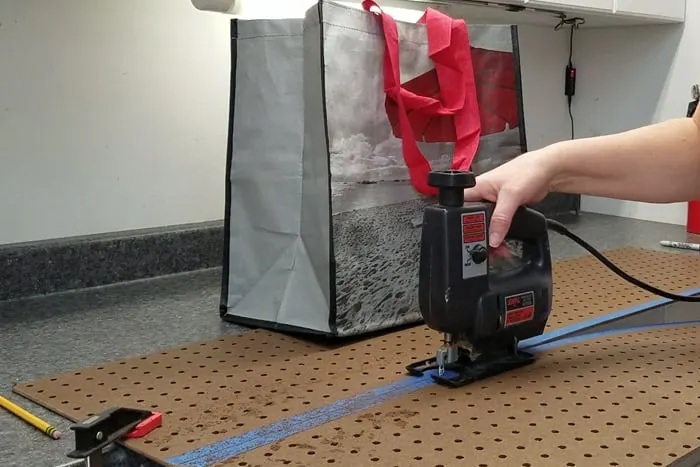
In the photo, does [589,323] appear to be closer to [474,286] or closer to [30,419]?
[474,286]

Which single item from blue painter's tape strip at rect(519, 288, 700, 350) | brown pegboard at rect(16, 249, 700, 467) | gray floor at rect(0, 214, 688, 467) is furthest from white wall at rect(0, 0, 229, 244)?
blue painter's tape strip at rect(519, 288, 700, 350)

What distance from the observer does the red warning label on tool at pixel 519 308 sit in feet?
2.76

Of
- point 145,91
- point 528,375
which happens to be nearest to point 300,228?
point 528,375

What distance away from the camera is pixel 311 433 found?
27.0 inches

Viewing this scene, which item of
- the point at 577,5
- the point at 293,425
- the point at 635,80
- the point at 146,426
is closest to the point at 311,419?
the point at 293,425

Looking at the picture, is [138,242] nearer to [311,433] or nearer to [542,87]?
[311,433]

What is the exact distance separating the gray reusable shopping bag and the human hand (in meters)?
0.17

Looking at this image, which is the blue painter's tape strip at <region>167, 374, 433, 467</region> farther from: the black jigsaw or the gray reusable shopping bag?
the gray reusable shopping bag

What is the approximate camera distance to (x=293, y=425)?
0.71 metres

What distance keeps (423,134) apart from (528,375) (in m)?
0.38

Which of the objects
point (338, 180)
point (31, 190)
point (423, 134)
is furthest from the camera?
point (31, 190)

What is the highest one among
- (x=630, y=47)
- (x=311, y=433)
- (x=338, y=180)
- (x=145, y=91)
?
(x=630, y=47)

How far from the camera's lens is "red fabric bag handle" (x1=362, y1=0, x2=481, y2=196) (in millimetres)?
1008

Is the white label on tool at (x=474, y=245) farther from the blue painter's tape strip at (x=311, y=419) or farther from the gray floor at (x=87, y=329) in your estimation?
the gray floor at (x=87, y=329)
